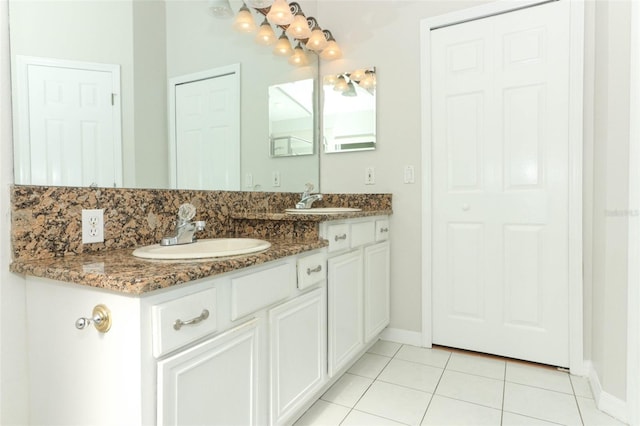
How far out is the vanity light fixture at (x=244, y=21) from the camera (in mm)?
1795

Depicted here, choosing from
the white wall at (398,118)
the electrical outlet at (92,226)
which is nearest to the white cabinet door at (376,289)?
the white wall at (398,118)

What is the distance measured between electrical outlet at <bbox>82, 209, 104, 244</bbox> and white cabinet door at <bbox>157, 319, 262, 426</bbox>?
0.54m

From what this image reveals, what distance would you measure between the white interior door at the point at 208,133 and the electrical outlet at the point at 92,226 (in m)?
0.37

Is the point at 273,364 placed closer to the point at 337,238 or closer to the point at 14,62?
the point at 337,238

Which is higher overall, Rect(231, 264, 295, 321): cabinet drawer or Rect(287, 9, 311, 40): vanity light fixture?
Rect(287, 9, 311, 40): vanity light fixture

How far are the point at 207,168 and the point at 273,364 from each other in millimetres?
900

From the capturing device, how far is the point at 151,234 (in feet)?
4.35

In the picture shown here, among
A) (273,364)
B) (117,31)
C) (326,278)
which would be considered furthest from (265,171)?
(273,364)

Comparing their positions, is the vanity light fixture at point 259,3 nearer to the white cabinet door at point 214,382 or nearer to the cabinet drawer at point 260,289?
the cabinet drawer at point 260,289

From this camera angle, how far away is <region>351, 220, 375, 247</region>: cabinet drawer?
187cm

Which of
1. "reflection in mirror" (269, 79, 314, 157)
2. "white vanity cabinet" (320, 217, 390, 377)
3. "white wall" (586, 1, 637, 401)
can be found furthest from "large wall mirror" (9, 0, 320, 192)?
"white wall" (586, 1, 637, 401)

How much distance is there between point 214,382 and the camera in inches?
38.0

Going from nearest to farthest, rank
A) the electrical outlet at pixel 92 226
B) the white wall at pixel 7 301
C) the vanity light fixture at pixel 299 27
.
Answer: the white wall at pixel 7 301, the electrical outlet at pixel 92 226, the vanity light fixture at pixel 299 27

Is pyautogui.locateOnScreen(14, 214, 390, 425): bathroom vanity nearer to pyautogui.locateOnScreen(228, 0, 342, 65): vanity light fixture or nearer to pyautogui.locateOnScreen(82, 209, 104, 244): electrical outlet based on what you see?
pyautogui.locateOnScreen(82, 209, 104, 244): electrical outlet
